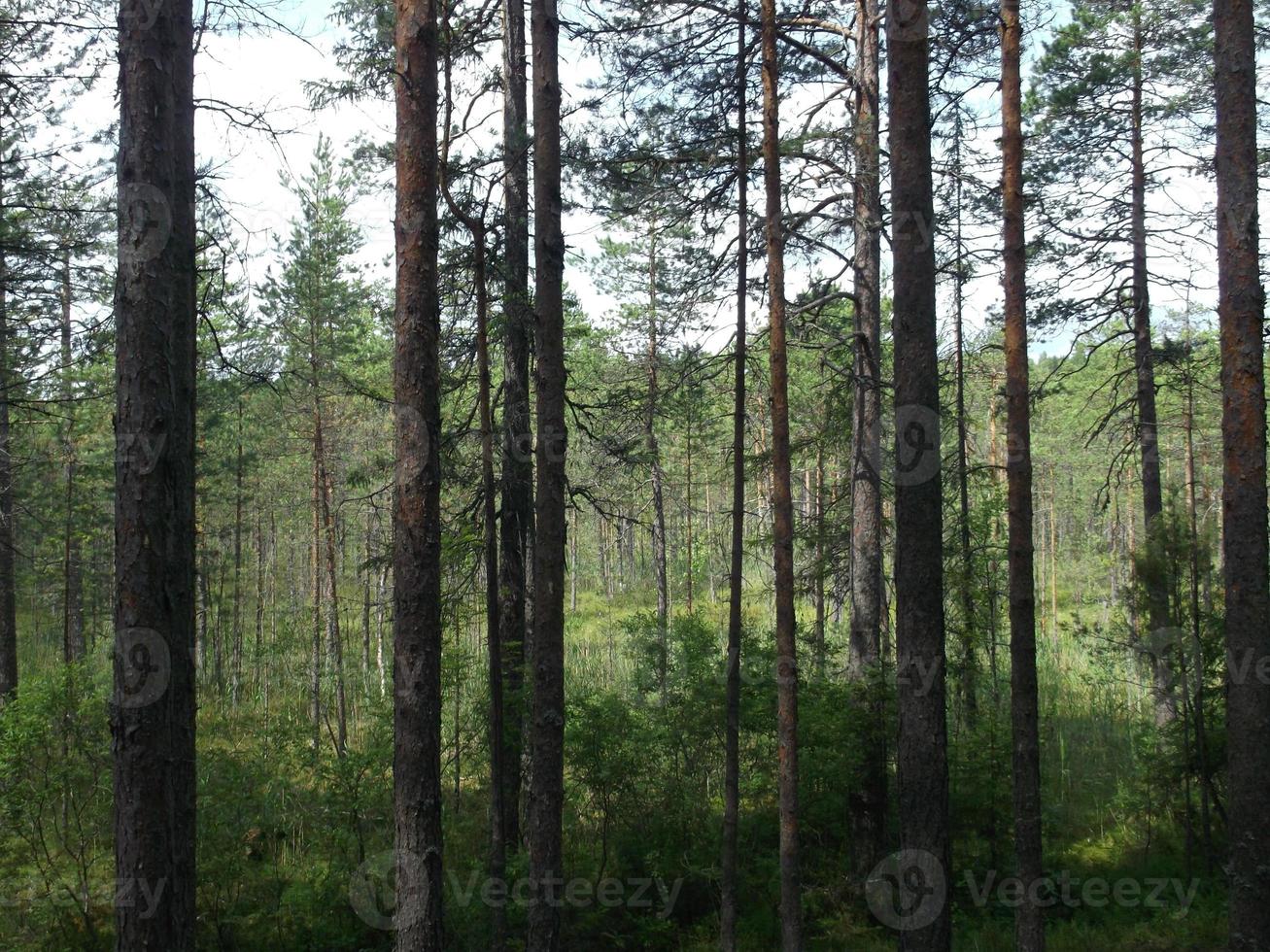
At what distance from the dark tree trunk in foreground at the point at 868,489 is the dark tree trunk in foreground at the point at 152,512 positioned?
783 centimetres

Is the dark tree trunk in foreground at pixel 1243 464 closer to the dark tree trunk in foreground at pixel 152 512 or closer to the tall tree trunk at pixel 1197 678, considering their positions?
the tall tree trunk at pixel 1197 678

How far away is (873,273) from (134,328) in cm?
914

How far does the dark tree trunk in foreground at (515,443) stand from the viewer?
33.0ft

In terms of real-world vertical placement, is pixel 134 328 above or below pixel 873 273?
below

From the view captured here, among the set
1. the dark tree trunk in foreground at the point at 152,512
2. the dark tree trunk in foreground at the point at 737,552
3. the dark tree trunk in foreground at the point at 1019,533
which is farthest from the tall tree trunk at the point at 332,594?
the dark tree trunk in foreground at the point at 1019,533

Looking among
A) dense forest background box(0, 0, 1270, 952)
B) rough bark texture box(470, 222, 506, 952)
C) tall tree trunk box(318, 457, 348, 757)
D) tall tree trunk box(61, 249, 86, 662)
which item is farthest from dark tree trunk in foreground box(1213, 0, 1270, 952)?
tall tree trunk box(318, 457, 348, 757)

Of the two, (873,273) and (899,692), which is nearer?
(899,692)

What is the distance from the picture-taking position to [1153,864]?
442 inches

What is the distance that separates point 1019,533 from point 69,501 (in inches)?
681

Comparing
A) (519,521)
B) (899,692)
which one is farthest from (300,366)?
(899,692)

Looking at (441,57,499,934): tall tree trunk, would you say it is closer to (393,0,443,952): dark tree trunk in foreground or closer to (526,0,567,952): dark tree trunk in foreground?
(526,0,567,952): dark tree trunk in foreground

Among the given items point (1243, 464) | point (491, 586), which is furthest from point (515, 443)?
point (1243, 464)

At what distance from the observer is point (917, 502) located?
6062 mm

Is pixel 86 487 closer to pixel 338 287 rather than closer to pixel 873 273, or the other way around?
pixel 338 287
